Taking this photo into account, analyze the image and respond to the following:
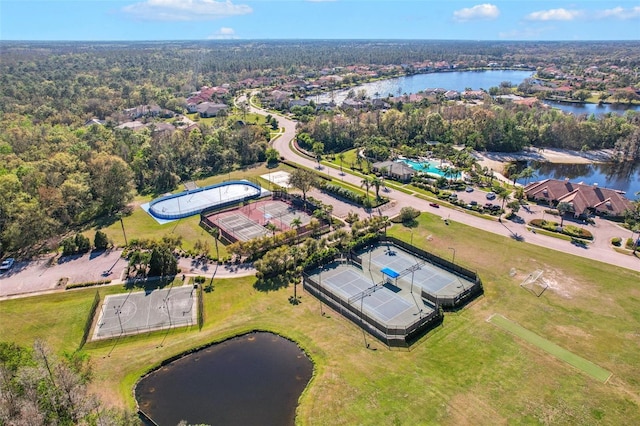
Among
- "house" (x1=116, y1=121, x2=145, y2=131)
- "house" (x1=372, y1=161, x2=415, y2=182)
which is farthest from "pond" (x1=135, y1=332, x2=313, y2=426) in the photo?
"house" (x1=116, y1=121, x2=145, y2=131)

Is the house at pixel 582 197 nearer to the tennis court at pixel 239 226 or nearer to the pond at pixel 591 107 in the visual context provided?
the tennis court at pixel 239 226

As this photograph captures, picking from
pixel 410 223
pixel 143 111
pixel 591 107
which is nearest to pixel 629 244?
pixel 410 223

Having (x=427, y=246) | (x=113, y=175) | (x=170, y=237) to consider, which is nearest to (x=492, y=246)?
(x=427, y=246)

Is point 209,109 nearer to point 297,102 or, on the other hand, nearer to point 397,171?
point 297,102

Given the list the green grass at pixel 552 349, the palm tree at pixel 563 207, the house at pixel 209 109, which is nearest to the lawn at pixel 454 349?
the green grass at pixel 552 349

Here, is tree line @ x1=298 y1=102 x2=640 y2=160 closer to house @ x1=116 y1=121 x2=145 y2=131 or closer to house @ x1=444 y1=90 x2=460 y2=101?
house @ x1=116 y1=121 x2=145 y2=131

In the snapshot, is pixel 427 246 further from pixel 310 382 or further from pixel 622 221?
pixel 622 221
